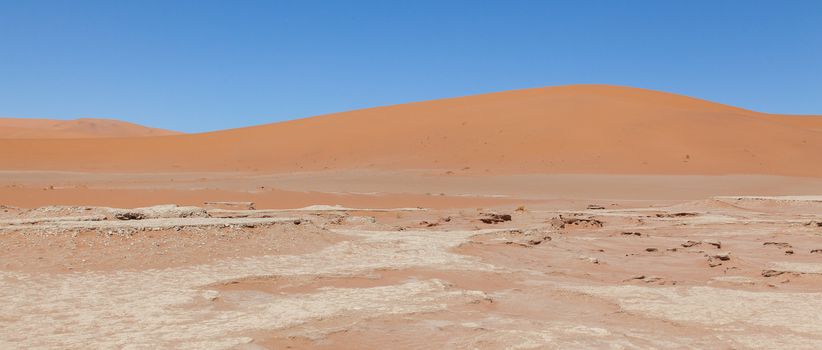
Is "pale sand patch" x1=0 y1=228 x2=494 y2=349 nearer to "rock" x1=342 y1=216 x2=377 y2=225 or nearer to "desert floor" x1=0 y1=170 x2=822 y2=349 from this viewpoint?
"desert floor" x1=0 y1=170 x2=822 y2=349

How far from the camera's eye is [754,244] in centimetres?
1067

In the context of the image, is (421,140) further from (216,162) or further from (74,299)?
(74,299)

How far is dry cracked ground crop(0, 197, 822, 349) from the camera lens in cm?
503

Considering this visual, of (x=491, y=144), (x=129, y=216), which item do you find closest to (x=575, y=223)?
(x=129, y=216)

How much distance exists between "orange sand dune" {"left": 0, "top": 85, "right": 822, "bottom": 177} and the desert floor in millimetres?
18078

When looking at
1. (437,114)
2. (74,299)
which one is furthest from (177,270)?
(437,114)

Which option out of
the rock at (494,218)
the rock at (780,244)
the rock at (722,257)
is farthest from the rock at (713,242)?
the rock at (494,218)

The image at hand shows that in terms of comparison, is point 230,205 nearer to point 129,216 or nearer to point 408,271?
point 129,216

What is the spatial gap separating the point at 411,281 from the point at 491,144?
97.0 ft

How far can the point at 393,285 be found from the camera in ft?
22.9

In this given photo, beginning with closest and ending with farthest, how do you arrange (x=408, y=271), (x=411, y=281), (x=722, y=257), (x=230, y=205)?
(x=411, y=281) < (x=408, y=271) < (x=722, y=257) < (x=230, y=205)

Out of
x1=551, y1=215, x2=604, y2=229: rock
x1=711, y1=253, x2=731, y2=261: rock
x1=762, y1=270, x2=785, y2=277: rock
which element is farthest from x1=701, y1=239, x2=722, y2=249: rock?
x1=762, y1=270, x2=785, y2=277: rock

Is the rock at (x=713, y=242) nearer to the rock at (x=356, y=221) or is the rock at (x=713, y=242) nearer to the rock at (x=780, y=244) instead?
the rock at (x=780, y=244)

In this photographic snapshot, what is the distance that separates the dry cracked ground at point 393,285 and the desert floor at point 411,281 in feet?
0.08
